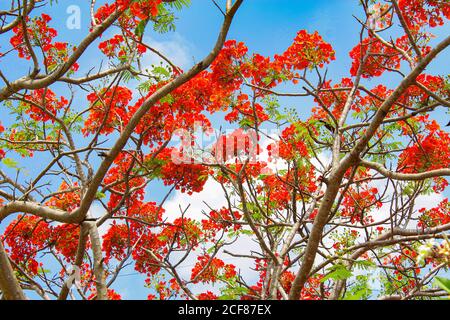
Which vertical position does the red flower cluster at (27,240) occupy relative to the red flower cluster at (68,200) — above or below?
below

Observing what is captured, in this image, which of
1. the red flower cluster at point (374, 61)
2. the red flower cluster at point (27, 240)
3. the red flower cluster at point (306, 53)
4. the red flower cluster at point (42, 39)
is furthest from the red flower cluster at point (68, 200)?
the red flower cluster at point (374, 61)

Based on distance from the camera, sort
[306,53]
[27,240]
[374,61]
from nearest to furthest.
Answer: [306,53] → [374,61] → [27,240]

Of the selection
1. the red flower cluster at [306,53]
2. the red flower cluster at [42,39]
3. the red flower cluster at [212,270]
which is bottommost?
the red flower cluster at [212,270]

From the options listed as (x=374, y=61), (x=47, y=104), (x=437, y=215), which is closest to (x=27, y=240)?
(x=47, y=104)

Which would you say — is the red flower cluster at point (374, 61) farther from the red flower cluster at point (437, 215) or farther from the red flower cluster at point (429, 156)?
the red flower cluster at point (437, 215)

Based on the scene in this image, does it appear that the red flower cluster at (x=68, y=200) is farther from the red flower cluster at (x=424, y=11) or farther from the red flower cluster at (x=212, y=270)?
the red flower cluster at (x=424, y=11)

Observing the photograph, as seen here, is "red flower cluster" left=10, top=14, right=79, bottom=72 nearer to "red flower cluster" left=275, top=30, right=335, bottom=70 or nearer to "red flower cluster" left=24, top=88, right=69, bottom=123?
"red flower cluster" left=24, top=88, right=69, bottom=123

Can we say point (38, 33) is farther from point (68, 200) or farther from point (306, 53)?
point (306, 53)

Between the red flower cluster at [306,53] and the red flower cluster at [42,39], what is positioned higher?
the red flower cluster at [42,39]

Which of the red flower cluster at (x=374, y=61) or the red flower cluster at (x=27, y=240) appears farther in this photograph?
the red flower cluster at (x=27, y=240)

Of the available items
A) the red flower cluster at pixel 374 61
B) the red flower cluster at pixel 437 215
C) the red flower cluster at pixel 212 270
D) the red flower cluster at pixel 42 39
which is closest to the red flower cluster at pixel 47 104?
the red flower cluster at pixel 42 39

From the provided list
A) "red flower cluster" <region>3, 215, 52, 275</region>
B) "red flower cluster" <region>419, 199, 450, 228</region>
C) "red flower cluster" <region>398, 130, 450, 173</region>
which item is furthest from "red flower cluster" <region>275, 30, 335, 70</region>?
"red flower cluster" <region>3, 215, 52, 275</region>

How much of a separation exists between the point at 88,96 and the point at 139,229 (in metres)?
2.30

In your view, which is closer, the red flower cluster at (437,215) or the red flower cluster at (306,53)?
the red flower cluster at (306,53)
